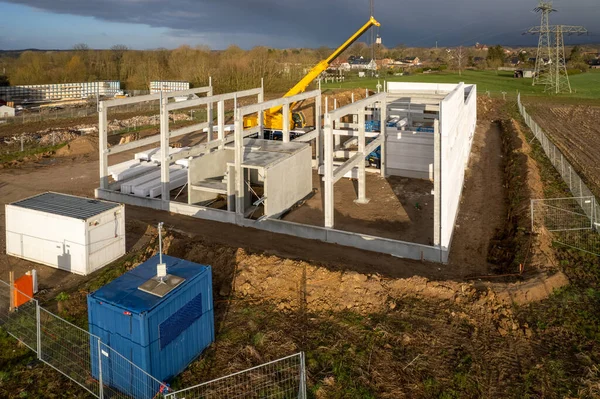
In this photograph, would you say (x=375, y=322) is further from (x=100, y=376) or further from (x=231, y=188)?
(x=231, y=188)

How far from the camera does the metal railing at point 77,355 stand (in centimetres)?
934

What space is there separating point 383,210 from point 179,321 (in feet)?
44.6

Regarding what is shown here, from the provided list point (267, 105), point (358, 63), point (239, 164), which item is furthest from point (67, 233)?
point (358, 63)

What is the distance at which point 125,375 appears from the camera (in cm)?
947

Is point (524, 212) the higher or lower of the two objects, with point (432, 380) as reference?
higher

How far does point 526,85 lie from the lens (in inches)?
3174

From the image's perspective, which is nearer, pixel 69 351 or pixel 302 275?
pixel 69 351

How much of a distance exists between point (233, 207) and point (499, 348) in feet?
41.5

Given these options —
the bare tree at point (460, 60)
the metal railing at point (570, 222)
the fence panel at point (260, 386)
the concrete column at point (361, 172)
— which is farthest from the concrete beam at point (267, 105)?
the bare tree at point (460, 60)

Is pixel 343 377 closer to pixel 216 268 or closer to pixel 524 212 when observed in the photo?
pixel 216 268

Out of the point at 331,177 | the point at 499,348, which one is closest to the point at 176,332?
the point at 499,348

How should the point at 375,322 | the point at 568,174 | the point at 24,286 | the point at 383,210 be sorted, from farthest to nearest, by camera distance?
the point at 568,174, the point at 383,210, the point at 24,286, the point at 375,322

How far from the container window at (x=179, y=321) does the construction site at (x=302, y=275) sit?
0.03 metres

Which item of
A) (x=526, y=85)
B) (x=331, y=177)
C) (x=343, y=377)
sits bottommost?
(x=343, y=377)
